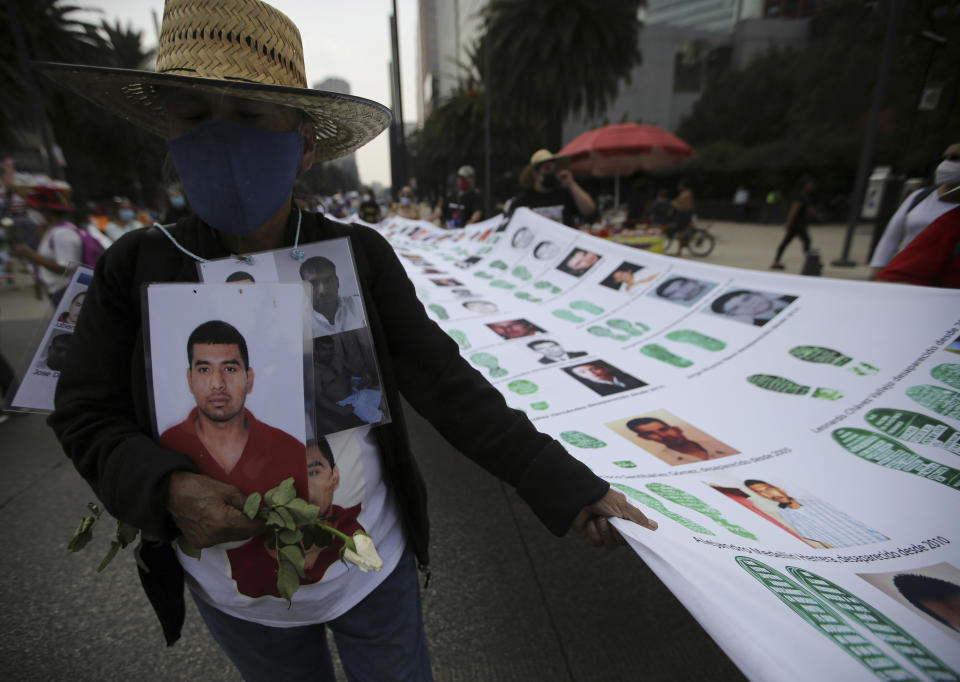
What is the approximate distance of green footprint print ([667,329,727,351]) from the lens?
1.88 m

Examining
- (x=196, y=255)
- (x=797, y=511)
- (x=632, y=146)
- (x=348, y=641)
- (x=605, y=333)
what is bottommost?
(x=348, y=641)

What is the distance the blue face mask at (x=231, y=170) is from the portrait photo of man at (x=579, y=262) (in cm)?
211

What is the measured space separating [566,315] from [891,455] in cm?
144

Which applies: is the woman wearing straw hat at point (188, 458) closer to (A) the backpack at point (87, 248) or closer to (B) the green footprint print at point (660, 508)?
(B) the green footprint print at point (660, 508)

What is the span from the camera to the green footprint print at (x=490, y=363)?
6.25ft

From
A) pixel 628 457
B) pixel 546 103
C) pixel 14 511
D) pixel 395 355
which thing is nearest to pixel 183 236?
pixel 395 355

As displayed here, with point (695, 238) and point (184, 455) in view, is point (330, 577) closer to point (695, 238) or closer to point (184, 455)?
point (184, 455)

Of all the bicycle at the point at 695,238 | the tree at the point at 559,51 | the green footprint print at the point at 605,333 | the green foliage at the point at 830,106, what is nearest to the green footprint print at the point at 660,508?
the green footprint print at the point at 605,333

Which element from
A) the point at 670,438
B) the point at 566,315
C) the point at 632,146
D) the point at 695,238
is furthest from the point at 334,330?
the point at 695,238

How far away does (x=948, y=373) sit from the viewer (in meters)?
1.32

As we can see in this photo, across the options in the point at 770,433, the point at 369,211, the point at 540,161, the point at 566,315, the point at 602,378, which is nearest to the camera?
the point at 770,433

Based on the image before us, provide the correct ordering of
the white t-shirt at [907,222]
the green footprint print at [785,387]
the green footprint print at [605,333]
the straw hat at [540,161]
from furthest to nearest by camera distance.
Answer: the straw hat at [540,161], the white t-shirt at [907,222], the green footprint print at [605,333], the green footprint print at [785,387]

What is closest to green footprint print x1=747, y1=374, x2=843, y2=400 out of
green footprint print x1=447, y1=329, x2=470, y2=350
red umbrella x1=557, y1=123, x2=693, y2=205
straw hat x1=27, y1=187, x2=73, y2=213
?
green footprint print x1=447, y1=329, x2=470, y2=350

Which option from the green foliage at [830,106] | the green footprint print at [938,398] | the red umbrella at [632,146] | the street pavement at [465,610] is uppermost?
the green foliage at [830,106]
